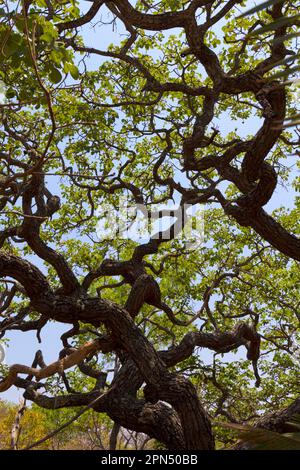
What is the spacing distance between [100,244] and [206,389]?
3.61 metres

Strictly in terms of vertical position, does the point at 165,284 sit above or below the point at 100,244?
below

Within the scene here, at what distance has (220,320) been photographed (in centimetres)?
1028

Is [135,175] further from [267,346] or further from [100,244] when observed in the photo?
[267,346]

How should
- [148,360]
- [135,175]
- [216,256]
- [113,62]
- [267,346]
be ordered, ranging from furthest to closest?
[267,346]
[216,256]
[135,175]
[113,62]
[148,360]

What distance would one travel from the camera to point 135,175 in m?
9.34

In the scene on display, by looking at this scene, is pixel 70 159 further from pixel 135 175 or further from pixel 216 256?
pixel 216 256

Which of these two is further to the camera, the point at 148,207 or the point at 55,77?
the point at 148,207
